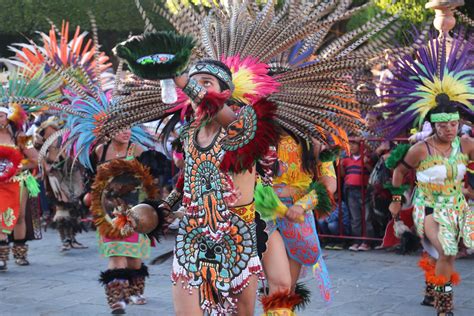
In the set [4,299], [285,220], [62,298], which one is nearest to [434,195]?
[285,220]

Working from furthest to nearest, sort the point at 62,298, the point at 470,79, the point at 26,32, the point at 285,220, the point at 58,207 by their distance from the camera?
the point at 26,32, the point at 58,207, the point at 62,298, the point at 470,79, the point at 285,220

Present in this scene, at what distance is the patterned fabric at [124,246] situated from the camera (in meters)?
7.03

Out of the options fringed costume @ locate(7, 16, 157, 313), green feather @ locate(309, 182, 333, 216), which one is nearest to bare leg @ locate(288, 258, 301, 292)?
green feather @ locate(309, 182, 333, 216)

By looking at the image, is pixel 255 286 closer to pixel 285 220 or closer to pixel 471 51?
pixel 285 220

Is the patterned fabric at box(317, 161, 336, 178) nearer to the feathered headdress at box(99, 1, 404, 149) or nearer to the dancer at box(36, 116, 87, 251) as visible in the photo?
the feathered headdress at box(99, 1, 404, 149)

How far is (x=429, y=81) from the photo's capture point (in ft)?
21.5

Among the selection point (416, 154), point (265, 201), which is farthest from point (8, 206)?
point (265, 201)

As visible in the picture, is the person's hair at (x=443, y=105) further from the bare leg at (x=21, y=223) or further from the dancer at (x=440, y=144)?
the bare leg at (x=21, y=223)

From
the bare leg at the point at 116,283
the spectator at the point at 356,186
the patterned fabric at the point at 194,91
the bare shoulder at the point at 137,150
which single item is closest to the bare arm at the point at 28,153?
A: the bare shoulder at the point at 137,150

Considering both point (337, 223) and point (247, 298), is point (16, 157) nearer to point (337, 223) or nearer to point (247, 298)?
point (337, 223)

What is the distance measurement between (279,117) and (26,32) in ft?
64.1

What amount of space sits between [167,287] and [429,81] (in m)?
3.39

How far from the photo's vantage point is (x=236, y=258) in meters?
4.58

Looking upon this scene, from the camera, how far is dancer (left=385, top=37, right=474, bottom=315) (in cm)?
647
